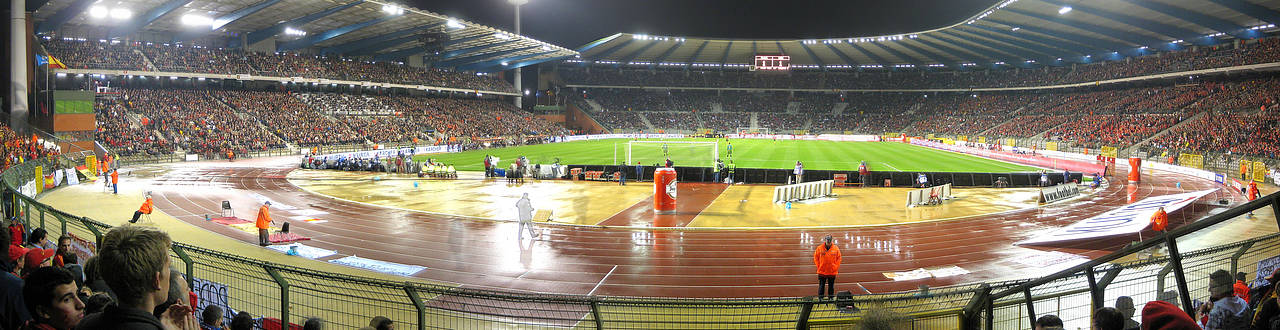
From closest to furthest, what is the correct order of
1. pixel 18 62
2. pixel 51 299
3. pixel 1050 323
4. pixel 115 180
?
pixel 51 299, pixel 1050 323, pixel 115 180, pixel 18 62

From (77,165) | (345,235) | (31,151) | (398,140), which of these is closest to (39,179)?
(31,151)

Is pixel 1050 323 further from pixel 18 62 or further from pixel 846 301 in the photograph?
pixel 18 62

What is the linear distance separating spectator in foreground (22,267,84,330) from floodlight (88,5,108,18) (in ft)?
162

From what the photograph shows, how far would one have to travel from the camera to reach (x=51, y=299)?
3.78m

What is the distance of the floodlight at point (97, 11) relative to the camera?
1644 inches

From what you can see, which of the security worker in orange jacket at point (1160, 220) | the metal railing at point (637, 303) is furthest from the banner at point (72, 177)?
the security worker in orange jacket at point (1160, 220)

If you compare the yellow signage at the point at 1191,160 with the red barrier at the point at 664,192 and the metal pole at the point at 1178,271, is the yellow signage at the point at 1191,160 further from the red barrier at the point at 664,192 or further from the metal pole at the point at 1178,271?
the metal pole at the point at 1178,271

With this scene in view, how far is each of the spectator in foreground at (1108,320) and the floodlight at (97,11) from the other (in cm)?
5328

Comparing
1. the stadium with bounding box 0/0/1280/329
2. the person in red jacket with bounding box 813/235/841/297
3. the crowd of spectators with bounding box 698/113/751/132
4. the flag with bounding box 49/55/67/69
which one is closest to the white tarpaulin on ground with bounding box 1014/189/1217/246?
the stadium with bounding box 0/0/1280/329

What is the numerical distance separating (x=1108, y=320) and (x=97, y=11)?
54.3 metres

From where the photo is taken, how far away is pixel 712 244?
651 inches

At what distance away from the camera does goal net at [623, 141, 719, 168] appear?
131 ft

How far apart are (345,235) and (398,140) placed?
44021 millimetres

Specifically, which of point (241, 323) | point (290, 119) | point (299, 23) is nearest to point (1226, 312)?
point (241, 323)
